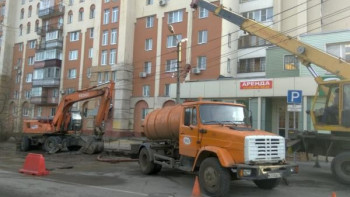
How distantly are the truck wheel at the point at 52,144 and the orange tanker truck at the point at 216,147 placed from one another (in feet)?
41.2

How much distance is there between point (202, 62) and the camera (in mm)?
42562

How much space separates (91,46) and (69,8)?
344 inches

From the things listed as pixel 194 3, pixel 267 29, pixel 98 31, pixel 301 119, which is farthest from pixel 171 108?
pixel 98 31

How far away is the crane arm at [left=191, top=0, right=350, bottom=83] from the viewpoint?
15828 millimetres

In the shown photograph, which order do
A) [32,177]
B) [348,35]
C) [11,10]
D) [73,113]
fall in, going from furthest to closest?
1. [11,10]
2. [73,113]
3. [348,35]
4. [32,177]

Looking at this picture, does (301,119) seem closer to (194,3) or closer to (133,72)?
(194,3)

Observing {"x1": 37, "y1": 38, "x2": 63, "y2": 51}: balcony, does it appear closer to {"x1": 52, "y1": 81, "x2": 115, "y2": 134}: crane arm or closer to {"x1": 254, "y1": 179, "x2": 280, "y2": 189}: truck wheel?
{"x1": 52, "y1": 81, "x2": 115, "y2": 134}: crane arm

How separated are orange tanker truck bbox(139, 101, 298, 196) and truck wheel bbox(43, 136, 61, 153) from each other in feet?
41.2

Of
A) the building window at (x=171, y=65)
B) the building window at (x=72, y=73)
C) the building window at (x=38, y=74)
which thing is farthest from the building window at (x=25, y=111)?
the building window at (x=171, y=65)

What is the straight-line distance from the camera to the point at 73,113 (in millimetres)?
26906

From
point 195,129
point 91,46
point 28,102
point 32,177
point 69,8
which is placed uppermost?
point 69,8

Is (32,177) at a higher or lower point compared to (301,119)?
lower

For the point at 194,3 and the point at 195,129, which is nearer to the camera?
the point at 195,129

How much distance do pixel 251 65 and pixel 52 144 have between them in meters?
24.0
